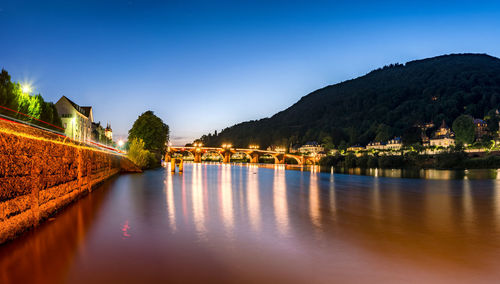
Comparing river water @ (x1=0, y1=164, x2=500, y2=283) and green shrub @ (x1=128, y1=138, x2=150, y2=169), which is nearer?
river water @ (x1=0, y1=164, x2=500, y2=283)

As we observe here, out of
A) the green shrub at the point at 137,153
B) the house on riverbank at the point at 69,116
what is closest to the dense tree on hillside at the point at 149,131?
the house on riverbank at the point at 69,116

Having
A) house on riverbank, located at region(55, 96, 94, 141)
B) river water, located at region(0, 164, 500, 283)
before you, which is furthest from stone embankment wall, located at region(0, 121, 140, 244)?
house on riverbank, located at region(55, 96, 94, 141)

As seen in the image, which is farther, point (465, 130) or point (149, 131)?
point (465, 130)

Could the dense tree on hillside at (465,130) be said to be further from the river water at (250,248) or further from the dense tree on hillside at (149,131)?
the river water at (250,248)

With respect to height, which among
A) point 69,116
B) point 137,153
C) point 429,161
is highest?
point 69,116

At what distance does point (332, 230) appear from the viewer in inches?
443

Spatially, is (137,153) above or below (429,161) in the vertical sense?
above

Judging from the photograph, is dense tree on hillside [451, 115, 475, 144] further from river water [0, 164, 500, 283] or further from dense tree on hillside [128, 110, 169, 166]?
river water [0, 164, 500, 283]

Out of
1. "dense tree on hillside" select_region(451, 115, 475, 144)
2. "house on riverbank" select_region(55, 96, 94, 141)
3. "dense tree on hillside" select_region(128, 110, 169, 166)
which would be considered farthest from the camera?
"dense tree on hillside" select_region(451, 115, 475, 144)

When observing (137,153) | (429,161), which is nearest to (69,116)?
(137,153)

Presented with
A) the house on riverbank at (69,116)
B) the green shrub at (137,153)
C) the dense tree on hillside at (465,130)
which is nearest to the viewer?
the green shrub at (137,153)

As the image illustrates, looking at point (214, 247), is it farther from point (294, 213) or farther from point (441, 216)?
point (441, 216)

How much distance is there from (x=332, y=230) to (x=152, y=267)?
20.9ft

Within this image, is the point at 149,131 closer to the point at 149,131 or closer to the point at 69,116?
the point at 149,131
